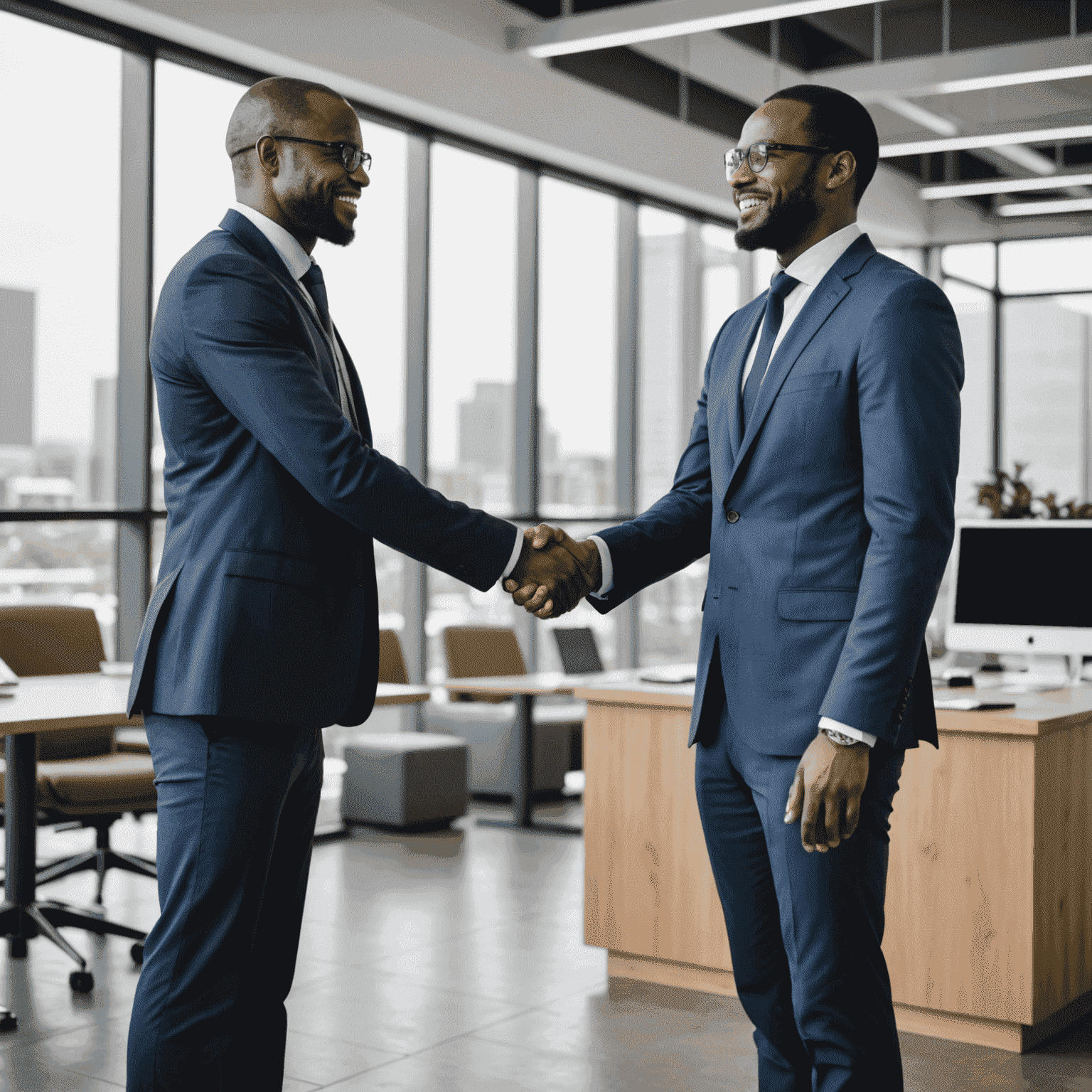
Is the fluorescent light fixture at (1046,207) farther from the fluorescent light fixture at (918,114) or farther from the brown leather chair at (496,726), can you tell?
the brown leather chair at (496,726)

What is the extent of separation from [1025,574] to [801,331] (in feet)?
9.70

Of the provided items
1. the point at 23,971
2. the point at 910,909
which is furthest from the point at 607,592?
the point at 23,971

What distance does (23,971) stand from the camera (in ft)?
12.6

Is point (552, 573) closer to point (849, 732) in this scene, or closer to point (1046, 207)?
point (849, 732)

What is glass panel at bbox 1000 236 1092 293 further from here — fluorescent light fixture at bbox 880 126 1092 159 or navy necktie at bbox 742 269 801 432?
navy necktie at bbox 742 269 801 432

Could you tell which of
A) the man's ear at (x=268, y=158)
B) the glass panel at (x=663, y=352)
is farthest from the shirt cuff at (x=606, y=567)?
the glass panel at (x=663, y=352)

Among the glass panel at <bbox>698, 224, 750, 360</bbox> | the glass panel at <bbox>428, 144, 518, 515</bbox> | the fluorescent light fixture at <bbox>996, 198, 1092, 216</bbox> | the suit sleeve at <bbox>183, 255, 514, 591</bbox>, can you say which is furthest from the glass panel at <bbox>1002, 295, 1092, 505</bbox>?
the suit sleeve at <bbox>183, 255, 514, 591</bbox>

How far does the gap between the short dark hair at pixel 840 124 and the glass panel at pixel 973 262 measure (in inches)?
422

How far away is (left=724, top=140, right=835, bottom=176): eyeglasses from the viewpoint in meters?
1.94

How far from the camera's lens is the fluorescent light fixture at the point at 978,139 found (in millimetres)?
7438

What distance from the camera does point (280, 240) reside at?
6.73 feet

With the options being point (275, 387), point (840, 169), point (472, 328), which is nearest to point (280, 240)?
point (275, 387)

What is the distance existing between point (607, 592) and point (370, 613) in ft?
1.59

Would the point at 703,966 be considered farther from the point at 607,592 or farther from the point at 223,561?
the point at 223,561
